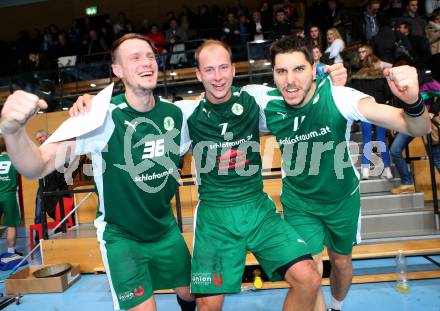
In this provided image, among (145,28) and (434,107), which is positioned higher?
(145,28)

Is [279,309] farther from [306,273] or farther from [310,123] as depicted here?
[310,123]

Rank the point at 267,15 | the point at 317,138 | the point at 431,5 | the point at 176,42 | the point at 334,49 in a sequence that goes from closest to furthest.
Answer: the point at 317,138 < the point at 334,49 < the point at 431,5 < the point at 176,42 < the point at 267,15

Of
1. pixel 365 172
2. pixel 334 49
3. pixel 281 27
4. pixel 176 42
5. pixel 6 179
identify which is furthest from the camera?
pixel 176 42

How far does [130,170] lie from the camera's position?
110 inches

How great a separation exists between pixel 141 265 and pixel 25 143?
44.7 inches

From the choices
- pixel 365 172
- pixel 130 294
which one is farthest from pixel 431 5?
pixel 130 294

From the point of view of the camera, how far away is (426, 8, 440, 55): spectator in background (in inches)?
307

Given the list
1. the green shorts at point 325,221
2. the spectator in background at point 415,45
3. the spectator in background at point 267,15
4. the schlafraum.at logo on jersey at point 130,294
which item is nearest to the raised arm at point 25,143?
the schlafraum.at logo on jersey at point 130,294

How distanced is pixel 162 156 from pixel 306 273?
124 centimetres

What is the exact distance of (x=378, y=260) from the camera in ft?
17.6

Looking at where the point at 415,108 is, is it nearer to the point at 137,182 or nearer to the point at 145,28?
the point at 137,182

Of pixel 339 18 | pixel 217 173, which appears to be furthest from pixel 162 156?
pixel 339 18

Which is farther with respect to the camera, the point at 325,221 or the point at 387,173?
the point at 387,173

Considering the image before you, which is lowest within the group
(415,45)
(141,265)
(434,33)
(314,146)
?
(141,265)
